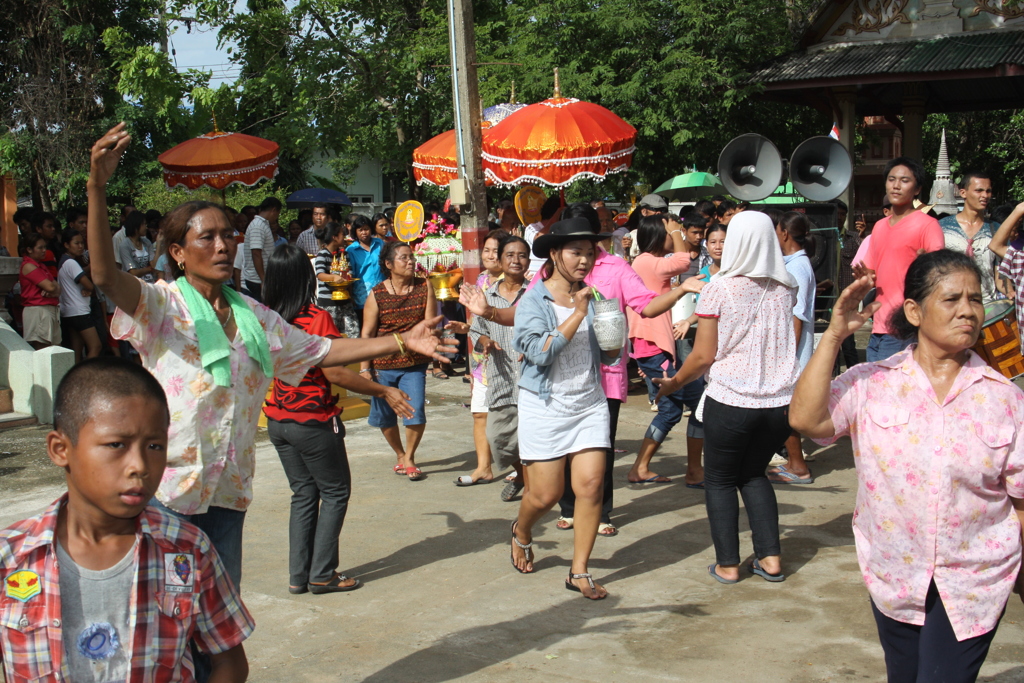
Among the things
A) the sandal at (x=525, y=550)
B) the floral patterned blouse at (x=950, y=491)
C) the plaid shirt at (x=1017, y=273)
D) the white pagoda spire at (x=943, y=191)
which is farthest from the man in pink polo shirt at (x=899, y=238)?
the white pagoda spire at (x=943, y=191)

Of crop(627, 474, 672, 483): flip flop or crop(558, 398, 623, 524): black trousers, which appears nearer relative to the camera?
crop(558, 398, 623, 524): black trousers

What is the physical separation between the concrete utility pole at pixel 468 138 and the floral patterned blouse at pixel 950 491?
260 inches

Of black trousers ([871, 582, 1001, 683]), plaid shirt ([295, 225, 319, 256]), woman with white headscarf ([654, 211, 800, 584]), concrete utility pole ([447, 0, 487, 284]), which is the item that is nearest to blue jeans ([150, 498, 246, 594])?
black trousers ([871, 582, 1001, 683])

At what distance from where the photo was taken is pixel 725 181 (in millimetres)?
11648

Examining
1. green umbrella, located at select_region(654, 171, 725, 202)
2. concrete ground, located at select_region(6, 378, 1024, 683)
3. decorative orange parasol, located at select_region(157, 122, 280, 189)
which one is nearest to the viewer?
concrete ground, located at select_region(6, 378, 1024, 683)

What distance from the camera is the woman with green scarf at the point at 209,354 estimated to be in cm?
314

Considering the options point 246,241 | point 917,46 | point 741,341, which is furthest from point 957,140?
point 741,341

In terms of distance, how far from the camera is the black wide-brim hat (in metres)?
4.88

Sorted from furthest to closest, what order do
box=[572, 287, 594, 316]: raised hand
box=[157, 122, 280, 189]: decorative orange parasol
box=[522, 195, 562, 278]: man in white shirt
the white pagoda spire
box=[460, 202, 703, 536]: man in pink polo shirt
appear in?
1. the white pagoda spire
2. box=[157, 122, 280, 189]: decorative orange parasol
3. box=[522, 195, 562, 278]: man in white shirt
4. box=[460, 202, 703, 536]: man in pink polo shirt
5. box=[572, 287, 594, 316]: raised hand

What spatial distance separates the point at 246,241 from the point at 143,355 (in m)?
9.58

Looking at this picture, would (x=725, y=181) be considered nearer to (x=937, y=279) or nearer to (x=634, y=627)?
(x=634, y=627)

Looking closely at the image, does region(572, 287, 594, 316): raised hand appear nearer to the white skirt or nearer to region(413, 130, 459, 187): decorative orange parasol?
the white skirt

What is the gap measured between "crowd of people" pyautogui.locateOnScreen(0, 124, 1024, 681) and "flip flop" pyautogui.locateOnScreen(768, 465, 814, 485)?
2 centimetres

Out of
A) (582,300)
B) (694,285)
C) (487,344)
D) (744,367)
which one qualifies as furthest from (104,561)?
(487,344)
